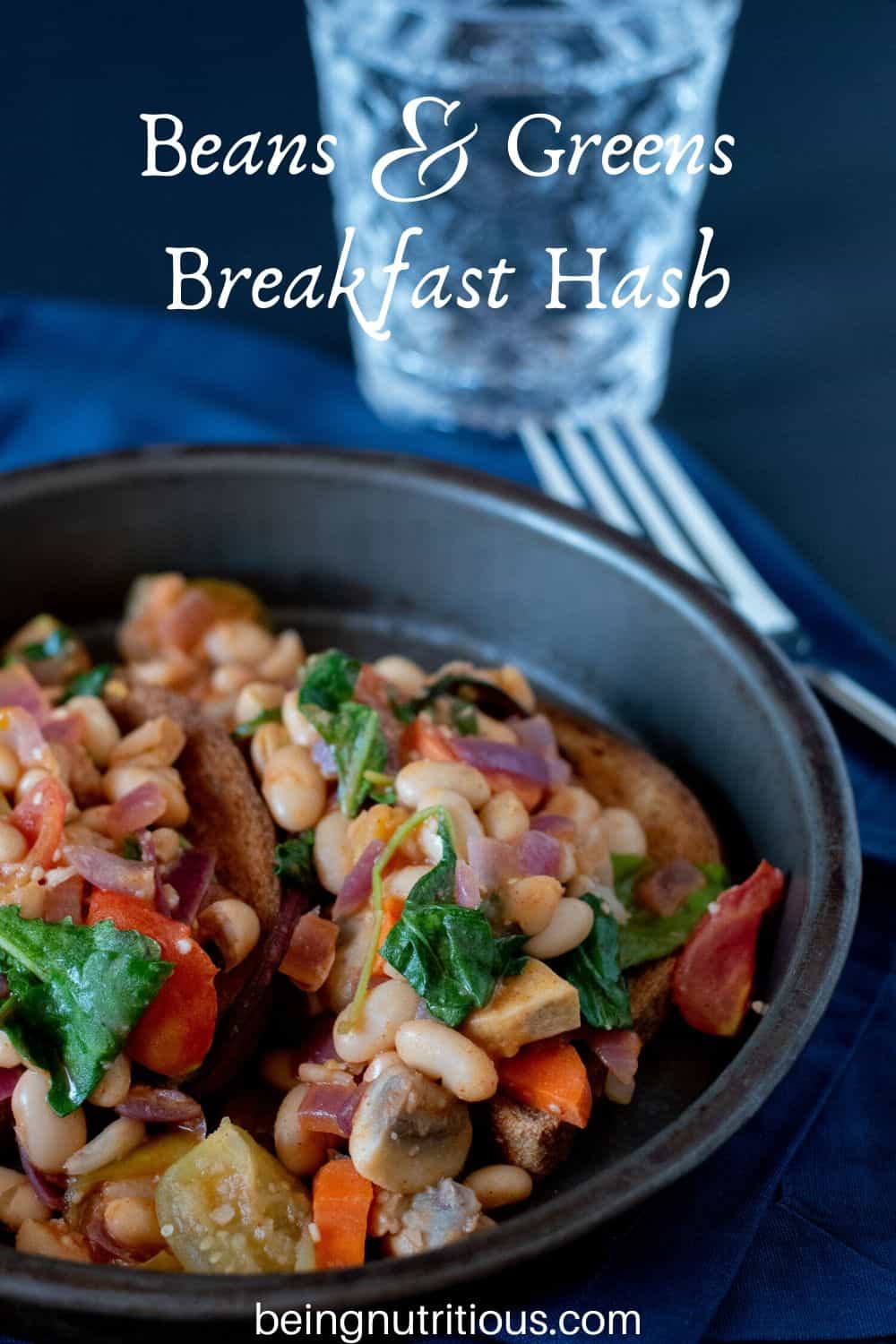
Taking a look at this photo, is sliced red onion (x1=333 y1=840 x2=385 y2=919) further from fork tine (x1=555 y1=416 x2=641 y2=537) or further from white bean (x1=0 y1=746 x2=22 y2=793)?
fork tine (x1=555 y1=416 x2=641 y2=537)

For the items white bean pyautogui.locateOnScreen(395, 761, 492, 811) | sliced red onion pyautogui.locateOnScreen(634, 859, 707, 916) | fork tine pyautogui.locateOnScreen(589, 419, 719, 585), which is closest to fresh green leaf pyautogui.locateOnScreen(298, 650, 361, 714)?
white bean pyautogui.locateOnScreen(395, 761, 492, 811)

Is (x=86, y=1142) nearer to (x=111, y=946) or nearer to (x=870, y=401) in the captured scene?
(x=111, y=946)

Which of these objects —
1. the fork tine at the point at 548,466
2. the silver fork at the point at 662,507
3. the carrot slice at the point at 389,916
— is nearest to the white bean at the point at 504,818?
the carrot slice at the point at 389,916

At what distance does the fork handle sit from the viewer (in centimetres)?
360

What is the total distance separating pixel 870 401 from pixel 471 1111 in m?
3.34

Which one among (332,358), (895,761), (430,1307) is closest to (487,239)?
(332,358)

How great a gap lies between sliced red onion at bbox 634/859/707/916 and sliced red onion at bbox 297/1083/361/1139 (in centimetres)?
75

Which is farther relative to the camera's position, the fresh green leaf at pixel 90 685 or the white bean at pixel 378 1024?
the fresh green leaf at pixel 90 685

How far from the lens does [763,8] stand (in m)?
6.67

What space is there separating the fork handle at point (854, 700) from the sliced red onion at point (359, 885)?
150cm

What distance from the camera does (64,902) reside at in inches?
97.6

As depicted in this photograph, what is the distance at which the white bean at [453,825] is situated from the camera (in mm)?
2588

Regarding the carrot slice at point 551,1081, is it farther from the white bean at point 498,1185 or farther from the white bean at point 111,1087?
the white bean at point 111,1087

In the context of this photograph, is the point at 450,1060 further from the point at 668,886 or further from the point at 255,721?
the point at 255,721
